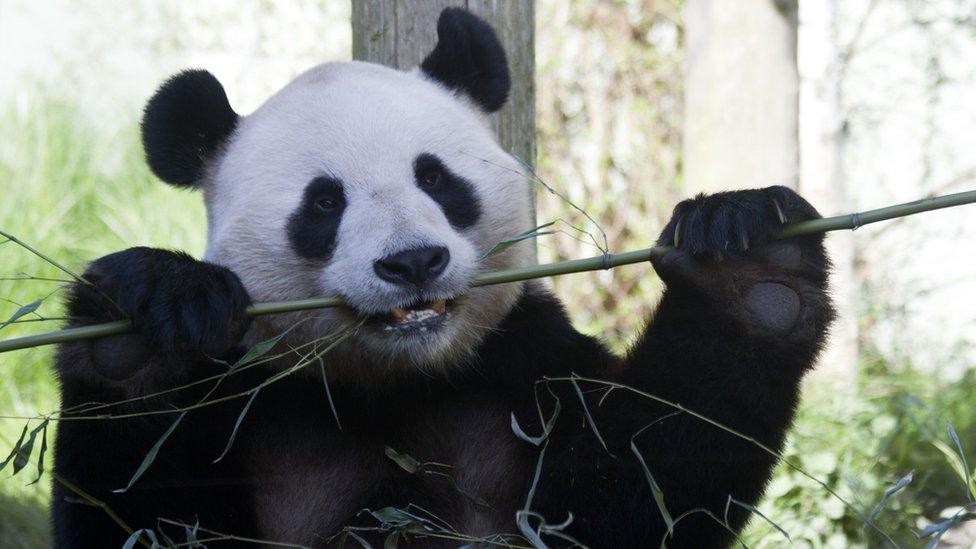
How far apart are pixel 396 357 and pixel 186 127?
1.09 m

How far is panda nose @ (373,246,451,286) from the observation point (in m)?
2.95

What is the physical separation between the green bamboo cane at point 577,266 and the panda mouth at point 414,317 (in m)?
0.20

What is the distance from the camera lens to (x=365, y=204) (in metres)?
3.19

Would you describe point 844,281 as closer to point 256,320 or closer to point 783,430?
point 783,430

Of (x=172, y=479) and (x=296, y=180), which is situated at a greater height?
(x=296, y=180)

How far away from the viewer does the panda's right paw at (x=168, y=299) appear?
9.16ft

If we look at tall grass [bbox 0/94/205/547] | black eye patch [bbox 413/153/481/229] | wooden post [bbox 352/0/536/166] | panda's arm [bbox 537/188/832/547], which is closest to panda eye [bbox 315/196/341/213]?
black eye patch [bbox 413/153/481/229]

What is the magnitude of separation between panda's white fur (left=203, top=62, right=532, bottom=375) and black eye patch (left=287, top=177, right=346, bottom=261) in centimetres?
2

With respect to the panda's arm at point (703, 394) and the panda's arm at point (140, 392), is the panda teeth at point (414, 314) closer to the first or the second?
the panda's arm at point (140, 392)

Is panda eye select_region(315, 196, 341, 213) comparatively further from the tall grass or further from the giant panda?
the tall grass

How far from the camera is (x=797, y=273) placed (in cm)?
307

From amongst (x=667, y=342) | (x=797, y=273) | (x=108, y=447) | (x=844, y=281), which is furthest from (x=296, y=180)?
(x=844, y=281)

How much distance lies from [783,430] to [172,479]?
176cm

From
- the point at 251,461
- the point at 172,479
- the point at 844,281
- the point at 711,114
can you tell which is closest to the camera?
the point at 172,479
